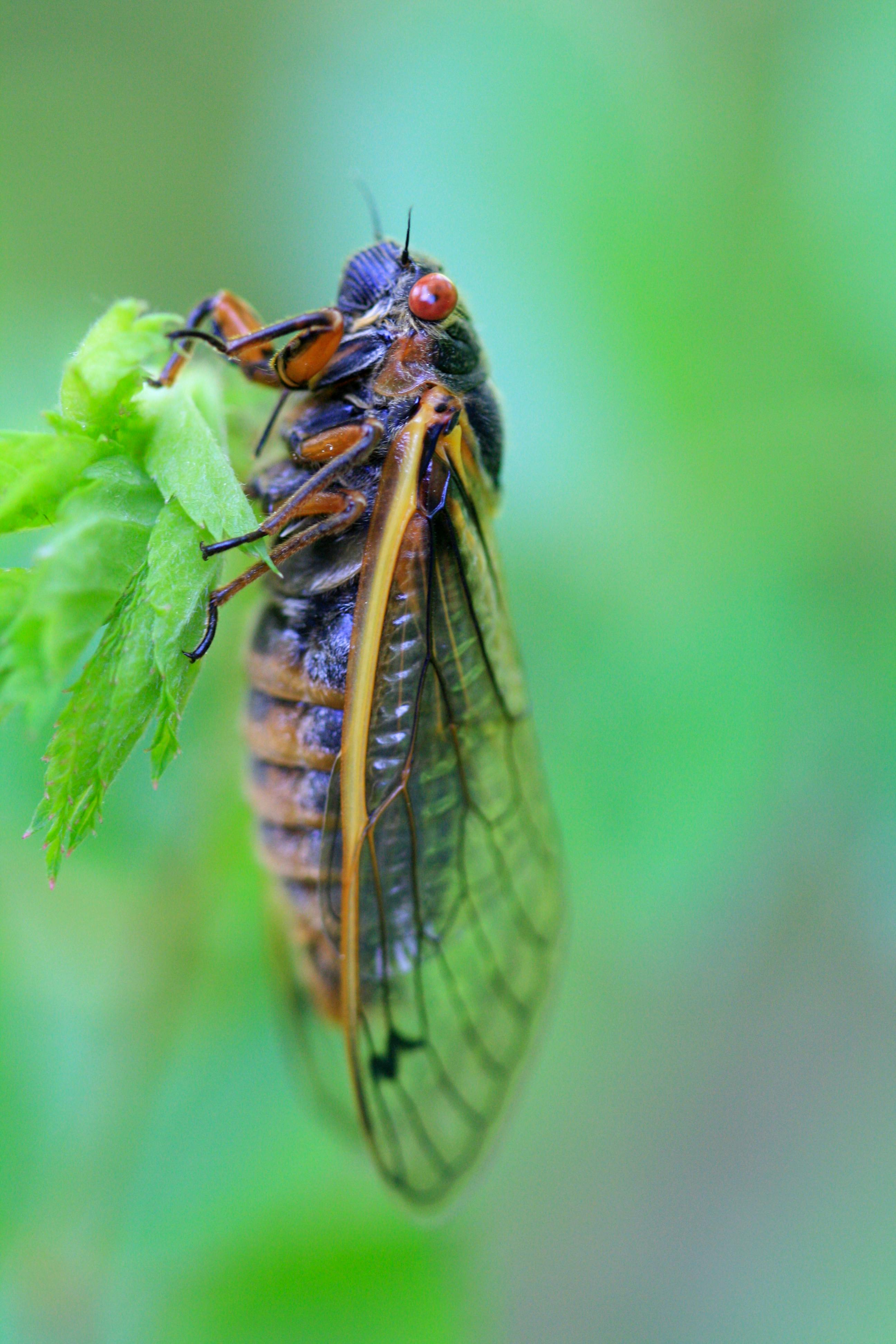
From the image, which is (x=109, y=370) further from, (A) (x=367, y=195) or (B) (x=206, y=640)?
(A) (x=367, y=195)

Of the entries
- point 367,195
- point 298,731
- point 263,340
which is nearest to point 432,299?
point 263,340

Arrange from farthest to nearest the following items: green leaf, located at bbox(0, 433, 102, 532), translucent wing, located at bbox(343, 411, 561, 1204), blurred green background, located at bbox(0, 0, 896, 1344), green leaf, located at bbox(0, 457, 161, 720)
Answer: blurred green background, located at bbox(0, 0, 896, 1344) < translucent wing, located at bbox(343, 411, 561, 1204) < green leaf, located at bbox(0, 433, 102, 532) < green leaf, located at bbox(0, 457, 161, 720)

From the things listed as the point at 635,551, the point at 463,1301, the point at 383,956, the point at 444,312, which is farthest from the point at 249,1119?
the point at 444,312

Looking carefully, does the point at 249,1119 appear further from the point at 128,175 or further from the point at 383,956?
the point at 128,175

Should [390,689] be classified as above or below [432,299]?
below

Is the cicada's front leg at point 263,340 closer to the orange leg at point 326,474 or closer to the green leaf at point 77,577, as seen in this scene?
the orange leg at point 326,474

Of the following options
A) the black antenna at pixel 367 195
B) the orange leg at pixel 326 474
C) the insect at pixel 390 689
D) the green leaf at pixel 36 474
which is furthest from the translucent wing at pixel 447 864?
the black antenna at pixel 367 195

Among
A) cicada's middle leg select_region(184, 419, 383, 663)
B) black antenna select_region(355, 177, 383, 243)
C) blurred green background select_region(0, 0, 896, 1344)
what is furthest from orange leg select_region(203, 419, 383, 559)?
black antenna select_region(355, 177, 383, 243)

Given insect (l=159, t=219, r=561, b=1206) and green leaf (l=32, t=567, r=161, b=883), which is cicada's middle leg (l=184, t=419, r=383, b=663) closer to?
insect (l=159, t=219, r=561, b=1206)

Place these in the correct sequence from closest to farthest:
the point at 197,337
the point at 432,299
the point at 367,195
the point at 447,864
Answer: the point at 197,337
the point at 432,299
the point at 447,864
the point at 367,195
